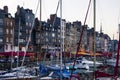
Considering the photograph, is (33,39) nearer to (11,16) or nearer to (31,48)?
(31,48)

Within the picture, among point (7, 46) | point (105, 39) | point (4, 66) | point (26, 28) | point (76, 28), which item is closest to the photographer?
point (4, 66)

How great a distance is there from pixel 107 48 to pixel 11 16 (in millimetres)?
86026

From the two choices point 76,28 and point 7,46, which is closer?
point 7,46

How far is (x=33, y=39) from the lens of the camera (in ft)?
308

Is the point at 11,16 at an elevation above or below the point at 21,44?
above

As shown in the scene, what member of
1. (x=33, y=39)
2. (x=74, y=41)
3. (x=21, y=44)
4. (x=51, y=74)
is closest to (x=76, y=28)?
(x=74, y=41)

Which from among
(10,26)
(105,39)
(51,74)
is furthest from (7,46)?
(105,39)

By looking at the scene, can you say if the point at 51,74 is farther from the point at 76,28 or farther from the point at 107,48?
the point at 107,48

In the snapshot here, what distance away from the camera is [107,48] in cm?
15900

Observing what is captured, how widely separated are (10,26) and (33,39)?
12773 mm

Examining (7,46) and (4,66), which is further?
(7,46)

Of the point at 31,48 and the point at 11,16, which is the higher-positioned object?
the point at 11,16

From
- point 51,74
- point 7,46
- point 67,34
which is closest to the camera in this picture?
point 51,74

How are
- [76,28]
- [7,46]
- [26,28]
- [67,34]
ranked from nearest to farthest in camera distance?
[7,46] < [26,28] < [67,34] < [76,28]
